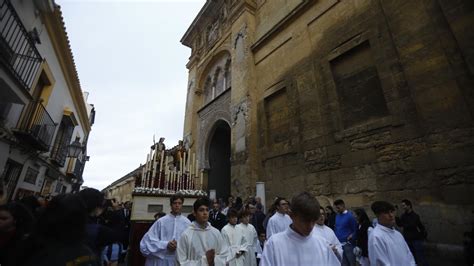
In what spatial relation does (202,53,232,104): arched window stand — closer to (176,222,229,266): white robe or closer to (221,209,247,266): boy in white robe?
(221,209,247,266): boy in white robe

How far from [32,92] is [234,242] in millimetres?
7910

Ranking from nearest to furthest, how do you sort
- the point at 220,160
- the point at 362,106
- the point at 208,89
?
1. the point at 362,106
2. the point at 220,160
3. the point at 208,89

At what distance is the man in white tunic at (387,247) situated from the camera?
8.75ft

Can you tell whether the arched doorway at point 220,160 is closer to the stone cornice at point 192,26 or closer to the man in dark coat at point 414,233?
the stone cornice at point 192,26

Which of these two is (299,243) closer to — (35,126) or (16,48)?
(16,48)

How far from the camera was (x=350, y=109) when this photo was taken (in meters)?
6.72

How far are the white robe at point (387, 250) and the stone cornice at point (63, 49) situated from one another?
1014 centimetres

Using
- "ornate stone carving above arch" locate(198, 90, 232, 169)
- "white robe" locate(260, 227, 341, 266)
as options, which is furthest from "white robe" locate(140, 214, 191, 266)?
"ornate stone carving above arch" locate(198, 90, 232, 169)

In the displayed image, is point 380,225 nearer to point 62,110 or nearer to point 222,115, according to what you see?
point 222,115

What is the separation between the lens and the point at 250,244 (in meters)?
4.34

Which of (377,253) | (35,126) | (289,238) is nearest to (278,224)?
(377,253)

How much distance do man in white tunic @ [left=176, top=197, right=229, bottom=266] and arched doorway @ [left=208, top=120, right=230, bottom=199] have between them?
8635mm

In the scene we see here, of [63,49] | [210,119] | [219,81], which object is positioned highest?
[219,81]

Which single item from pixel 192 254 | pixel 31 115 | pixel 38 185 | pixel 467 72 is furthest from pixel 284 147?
pixel 38 185
